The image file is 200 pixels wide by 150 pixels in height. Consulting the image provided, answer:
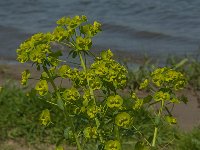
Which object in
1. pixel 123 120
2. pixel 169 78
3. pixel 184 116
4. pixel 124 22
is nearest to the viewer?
pixel 123 120

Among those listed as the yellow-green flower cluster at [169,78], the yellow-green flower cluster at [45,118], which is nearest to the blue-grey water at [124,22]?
the yellow-green flower cluster at [169,78]

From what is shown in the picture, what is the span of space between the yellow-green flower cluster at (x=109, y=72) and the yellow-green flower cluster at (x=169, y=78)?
0.12 metres

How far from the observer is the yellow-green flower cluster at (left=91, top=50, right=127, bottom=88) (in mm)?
1812

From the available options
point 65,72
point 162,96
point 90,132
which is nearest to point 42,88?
point 65,72

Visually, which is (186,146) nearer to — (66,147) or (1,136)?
(66,147)

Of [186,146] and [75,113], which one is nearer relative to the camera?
[75,113]

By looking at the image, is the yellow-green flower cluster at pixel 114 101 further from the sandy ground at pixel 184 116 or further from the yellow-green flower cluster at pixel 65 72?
the sandy ground at pixel 184 116

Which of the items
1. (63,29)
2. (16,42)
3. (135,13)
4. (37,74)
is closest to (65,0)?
(135,13)

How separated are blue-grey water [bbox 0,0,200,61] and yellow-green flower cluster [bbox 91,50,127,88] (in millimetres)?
5331

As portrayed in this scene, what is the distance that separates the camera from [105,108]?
188 cm

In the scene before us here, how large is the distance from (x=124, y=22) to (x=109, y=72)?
698cm

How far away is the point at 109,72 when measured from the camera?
1.81m

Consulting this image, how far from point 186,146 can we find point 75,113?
68.7 inches

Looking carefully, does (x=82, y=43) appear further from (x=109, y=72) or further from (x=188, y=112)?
(x=188, y=112)
